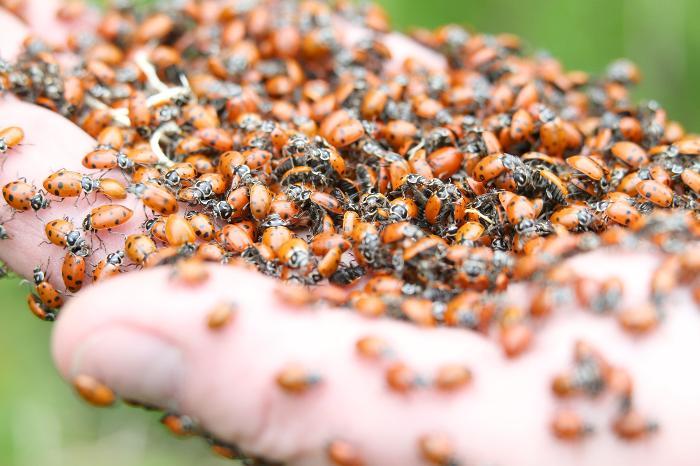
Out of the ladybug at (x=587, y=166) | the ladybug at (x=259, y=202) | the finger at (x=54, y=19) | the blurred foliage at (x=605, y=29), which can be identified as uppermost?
the blurred foliage at (x=605, y=29)

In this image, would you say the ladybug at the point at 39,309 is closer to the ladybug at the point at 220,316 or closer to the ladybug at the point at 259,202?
the ladybug at the point at 259,202

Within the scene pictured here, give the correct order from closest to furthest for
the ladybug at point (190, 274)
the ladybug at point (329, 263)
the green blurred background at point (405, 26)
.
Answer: the ladybug at point (190, 274) → the ladybug at point (329, 263) → the green blurred background at point (405, 26)

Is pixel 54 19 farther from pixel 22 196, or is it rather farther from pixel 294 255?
pixel 294 255

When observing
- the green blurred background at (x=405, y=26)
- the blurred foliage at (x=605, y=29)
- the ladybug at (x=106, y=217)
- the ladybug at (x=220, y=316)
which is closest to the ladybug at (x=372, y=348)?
the ladybug at (x=220, y=316)

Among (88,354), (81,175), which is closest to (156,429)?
(81,175)

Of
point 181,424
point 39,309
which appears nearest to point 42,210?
point 39,309

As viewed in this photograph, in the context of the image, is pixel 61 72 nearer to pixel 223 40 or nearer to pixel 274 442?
pixel 223 40
